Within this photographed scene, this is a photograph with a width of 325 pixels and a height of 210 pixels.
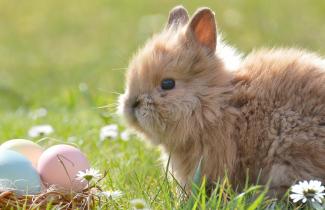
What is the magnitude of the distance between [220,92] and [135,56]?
1.92 ft

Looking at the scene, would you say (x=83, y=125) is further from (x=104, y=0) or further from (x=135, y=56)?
(x=104, y=0)

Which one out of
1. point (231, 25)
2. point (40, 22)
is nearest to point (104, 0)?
point (40, 22)

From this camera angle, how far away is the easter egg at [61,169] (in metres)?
3.75

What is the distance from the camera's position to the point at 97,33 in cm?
1189

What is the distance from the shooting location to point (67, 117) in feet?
21.1

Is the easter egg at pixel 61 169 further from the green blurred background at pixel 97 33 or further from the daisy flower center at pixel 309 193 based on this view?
the green blurred background at pixel 97 33

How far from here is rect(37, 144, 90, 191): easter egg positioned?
3746mm

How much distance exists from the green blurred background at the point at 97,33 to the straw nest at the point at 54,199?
5398 mm

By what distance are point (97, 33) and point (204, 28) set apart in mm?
8012

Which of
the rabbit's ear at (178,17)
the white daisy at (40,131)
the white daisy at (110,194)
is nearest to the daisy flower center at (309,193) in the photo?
the white daisy at (110,194)

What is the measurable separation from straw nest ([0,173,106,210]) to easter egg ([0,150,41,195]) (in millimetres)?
61

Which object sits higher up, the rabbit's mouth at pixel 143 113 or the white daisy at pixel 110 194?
the rabbit's mouth at pixel 143 113

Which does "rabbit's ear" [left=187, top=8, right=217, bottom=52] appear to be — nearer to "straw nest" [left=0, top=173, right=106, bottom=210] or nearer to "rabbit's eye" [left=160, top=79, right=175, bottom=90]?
"rabbit's eye" [left=160, top=79, right=175, bottom=90]

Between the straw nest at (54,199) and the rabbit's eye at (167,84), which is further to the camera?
the rabbit's eye at (167,84)
